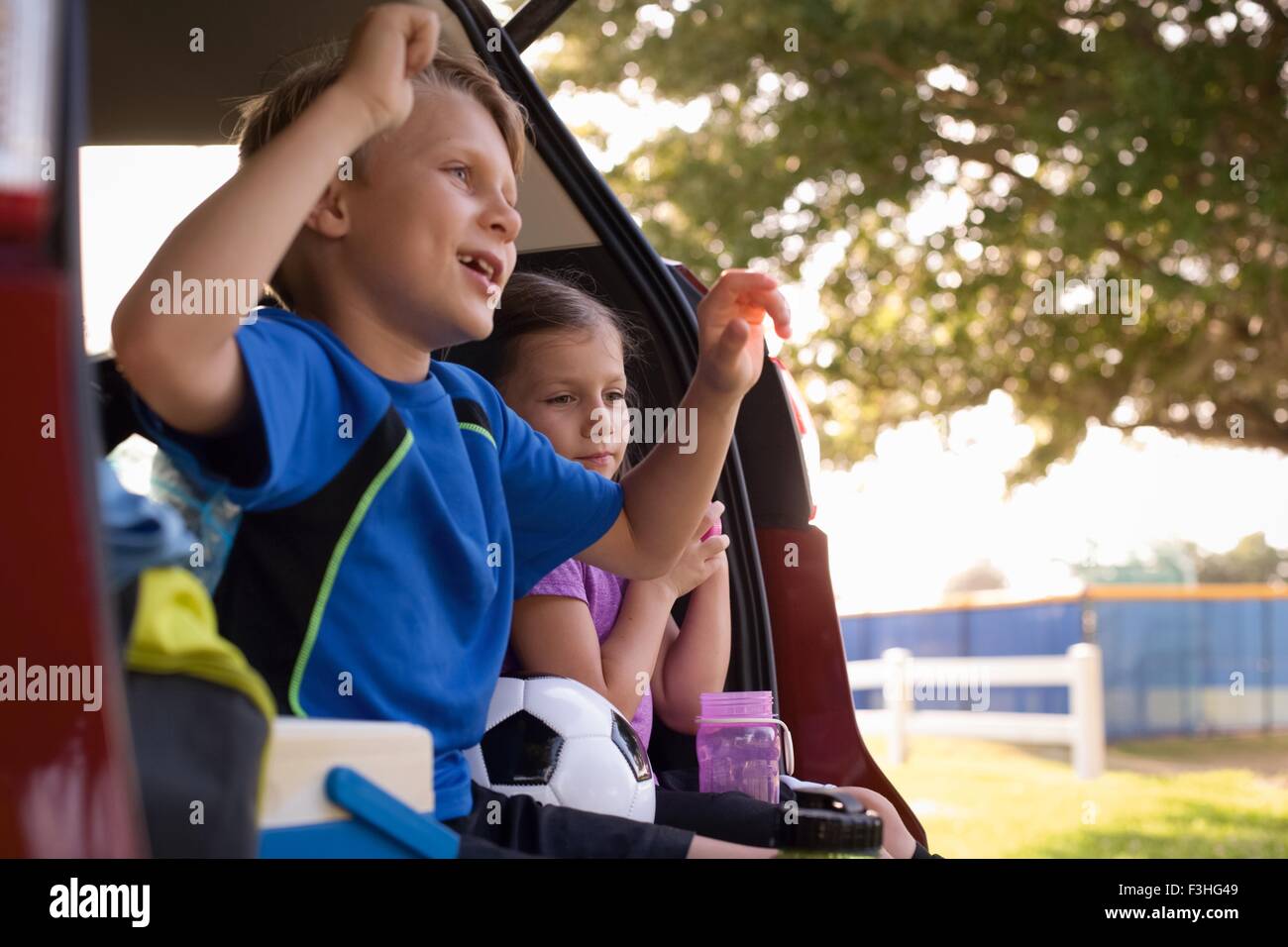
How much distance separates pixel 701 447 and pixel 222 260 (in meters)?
0.73

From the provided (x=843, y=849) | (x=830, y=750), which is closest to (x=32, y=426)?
(x=843, y=849)

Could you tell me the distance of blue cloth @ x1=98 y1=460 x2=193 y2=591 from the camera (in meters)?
0.82

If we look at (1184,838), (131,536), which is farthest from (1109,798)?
(131,536)

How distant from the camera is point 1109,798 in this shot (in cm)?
751

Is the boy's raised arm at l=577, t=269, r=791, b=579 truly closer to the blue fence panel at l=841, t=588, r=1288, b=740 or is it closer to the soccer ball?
the soccer ball

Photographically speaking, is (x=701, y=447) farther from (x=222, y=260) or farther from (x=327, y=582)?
(x=222, y=260)

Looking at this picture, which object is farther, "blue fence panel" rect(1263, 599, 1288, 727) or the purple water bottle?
"blue fence panel" rect(1263, 599, 1288, 727)

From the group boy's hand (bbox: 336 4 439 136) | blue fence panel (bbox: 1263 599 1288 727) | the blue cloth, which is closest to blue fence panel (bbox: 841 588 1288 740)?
blue fence panel (bbox: 1263 599 1288 727)

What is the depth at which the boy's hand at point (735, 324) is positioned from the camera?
1.56m

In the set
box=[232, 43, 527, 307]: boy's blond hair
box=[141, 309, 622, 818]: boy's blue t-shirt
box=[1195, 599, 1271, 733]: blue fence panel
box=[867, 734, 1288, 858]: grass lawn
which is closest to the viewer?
box=[141, 309, 622, 818]: boy's blue t-shirt

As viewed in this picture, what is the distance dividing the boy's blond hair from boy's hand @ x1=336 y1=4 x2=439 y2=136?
252mm

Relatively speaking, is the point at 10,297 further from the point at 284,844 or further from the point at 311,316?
the point at 311,316

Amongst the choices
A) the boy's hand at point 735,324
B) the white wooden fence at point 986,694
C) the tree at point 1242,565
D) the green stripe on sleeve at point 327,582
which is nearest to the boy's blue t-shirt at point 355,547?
the green stripe on sleeve at point 327,582
